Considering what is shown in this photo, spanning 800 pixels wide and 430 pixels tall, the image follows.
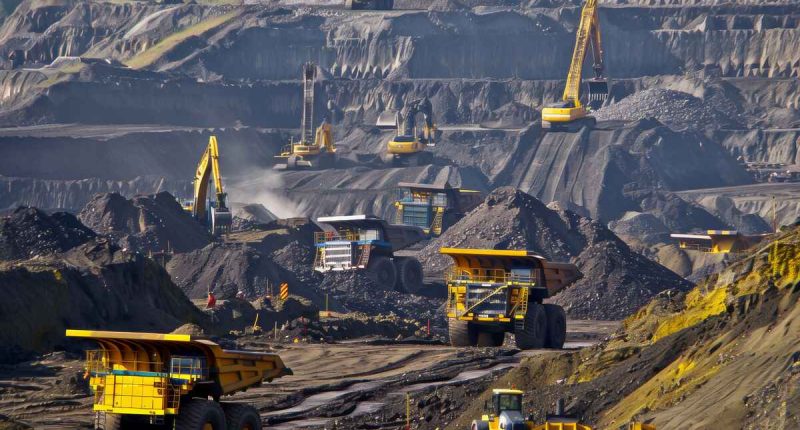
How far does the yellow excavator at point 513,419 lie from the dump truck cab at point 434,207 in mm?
62088

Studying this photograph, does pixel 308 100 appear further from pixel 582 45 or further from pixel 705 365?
pixel 705 365

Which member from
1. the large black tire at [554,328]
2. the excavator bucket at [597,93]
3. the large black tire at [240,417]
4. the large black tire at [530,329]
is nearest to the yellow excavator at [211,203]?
the large black tire at [554,328]

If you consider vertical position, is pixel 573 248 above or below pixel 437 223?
below

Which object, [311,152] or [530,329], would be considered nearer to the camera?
[530,329]

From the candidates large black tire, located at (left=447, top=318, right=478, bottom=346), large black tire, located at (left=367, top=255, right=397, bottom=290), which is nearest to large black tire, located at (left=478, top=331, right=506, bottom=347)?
large black tire, located at (left=447, top=318, right=478, bottom=346)

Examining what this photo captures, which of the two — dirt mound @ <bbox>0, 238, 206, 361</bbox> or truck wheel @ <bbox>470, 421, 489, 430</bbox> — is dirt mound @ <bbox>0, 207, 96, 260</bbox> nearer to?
dirt mound @ <bbox>0, 238, 206, 361</bbox>

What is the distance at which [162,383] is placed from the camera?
24.6m

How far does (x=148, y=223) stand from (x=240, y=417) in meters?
55.2

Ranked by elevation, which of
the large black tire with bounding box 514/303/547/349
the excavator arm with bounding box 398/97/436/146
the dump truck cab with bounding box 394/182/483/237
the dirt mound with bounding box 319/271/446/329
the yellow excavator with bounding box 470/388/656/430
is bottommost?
the dirt mound with bounding box 319/271/446/329

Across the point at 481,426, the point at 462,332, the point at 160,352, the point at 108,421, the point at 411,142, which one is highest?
the point at 411,142

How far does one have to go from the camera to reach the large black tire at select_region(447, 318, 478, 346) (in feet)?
149

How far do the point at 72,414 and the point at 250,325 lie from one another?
22865mm

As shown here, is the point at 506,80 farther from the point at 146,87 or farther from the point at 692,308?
the point at 692,308

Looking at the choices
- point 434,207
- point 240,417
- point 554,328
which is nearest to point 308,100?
point 434,207
